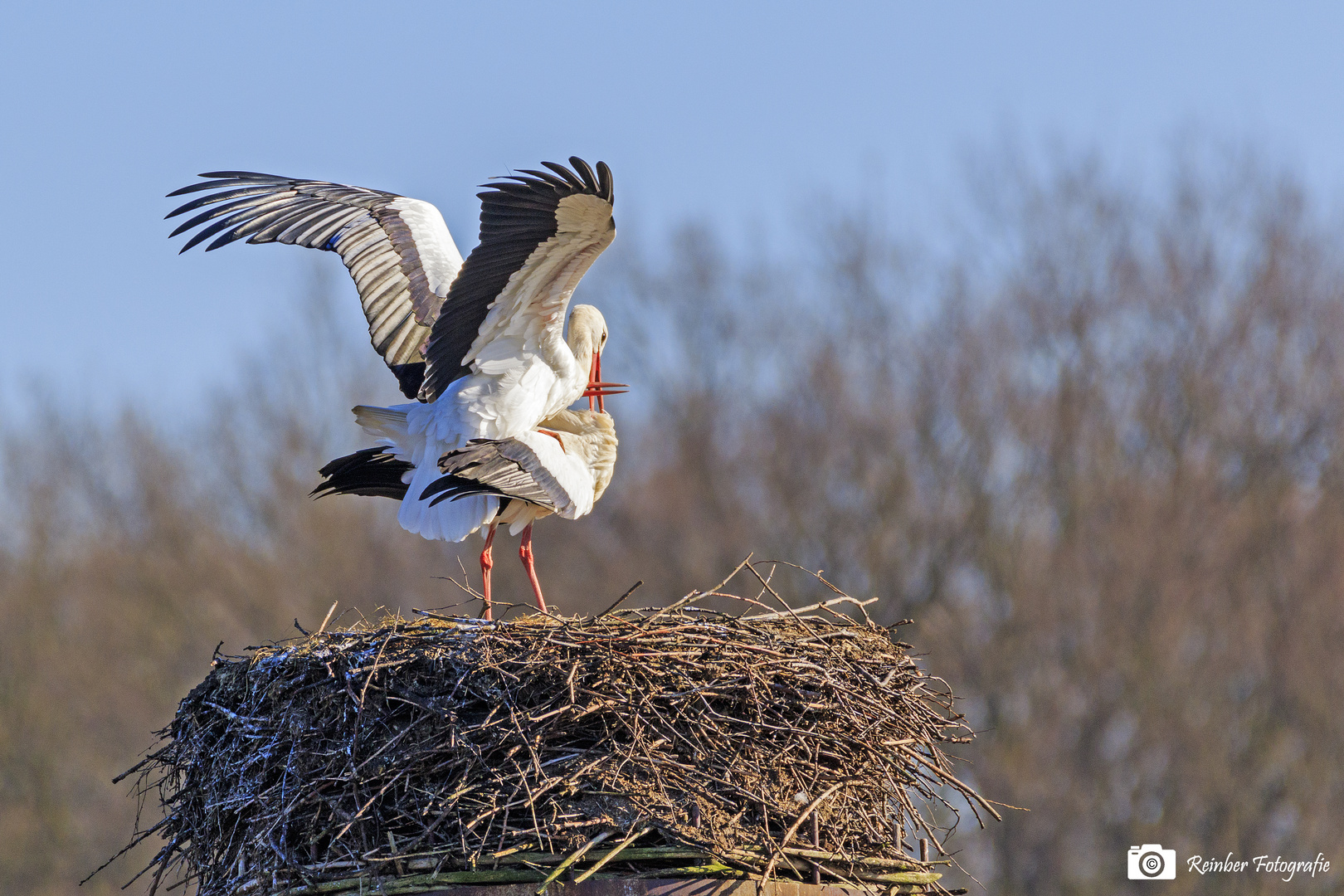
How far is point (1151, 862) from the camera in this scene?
19.2 metres

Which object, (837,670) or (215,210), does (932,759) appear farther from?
(215,210)

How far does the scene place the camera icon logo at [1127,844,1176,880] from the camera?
62.4ft

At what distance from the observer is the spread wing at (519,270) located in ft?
21.3

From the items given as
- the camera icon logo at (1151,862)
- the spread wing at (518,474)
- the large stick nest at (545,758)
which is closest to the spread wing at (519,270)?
the spread wing at (518,474)

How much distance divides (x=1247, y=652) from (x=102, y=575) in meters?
18.3

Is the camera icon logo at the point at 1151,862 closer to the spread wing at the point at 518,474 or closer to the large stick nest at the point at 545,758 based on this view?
the spread wing at the point at 518,474

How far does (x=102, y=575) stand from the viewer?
84.9 ft

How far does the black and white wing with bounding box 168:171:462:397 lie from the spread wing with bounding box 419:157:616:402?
69 cm

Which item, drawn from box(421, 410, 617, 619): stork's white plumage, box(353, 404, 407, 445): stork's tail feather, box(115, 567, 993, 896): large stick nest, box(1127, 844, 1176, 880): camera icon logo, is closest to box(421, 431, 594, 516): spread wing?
box(421, 410, 617, 619): stork's white plumage

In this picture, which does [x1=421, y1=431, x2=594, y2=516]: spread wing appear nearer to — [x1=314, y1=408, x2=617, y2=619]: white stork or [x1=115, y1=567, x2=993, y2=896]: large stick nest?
[x1=314, y1=408, x2=617, y2=619]: white stork

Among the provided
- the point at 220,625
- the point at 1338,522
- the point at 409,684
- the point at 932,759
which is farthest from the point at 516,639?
the point at 220,625

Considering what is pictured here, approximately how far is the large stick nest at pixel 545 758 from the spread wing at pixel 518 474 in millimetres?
1040

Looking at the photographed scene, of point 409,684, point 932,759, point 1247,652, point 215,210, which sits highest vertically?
point 215,210

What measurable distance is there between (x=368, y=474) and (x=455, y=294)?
1.27 metres
